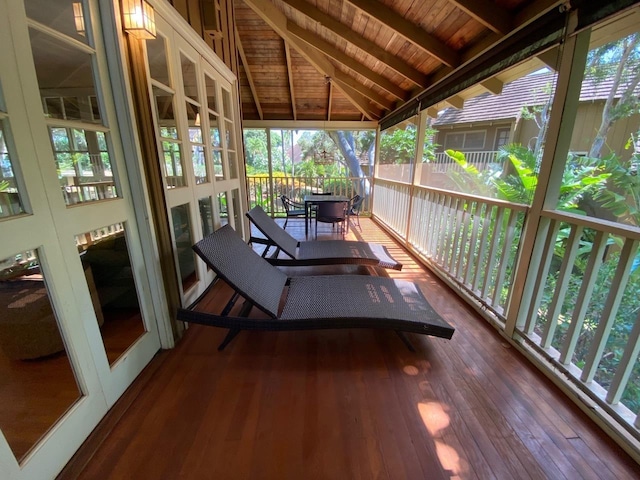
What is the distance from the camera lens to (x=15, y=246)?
983mm

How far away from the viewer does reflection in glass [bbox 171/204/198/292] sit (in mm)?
2203

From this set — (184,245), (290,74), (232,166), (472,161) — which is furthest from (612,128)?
(290,74)

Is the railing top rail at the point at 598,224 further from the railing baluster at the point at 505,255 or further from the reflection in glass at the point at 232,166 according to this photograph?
the reflection in glass at the point at 232,166

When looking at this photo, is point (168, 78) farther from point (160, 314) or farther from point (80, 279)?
point (160, 314)

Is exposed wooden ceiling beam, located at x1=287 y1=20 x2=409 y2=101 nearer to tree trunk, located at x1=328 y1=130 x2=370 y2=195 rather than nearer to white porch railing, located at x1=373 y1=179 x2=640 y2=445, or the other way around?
white porch railing, located at x1=373 y1=179 x2=640 y2=445

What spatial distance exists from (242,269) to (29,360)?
4.01 feet

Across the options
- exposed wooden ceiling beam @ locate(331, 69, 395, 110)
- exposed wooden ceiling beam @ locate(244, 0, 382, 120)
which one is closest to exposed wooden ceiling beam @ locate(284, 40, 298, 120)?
exposed wooden ceiling beam @ locate(244, 0, 382, 120)

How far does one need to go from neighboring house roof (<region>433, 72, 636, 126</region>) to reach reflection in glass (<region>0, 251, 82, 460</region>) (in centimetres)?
307

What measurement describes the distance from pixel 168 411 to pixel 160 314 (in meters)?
0.65

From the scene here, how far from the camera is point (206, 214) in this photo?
2.79 m

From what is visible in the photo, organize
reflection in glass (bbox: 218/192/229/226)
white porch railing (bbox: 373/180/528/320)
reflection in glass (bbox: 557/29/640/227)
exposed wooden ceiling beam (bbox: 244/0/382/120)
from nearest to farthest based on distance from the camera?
1. reflection in glass (bbox: 557/29/640/227)
2. white porch railing (bbox: 373/180/528/320)
3. reflection in glass (bbox: 218/192/229/226)
4. exposed wooden ceiling beam (bbox: 244/0/382/120)

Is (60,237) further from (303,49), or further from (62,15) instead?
(303,49)

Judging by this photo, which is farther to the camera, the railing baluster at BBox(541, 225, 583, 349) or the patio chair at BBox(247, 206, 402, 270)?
the patio chair at BBox(247, 206, 402, 270)

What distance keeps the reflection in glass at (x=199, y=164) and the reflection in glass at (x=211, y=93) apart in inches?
25.4
